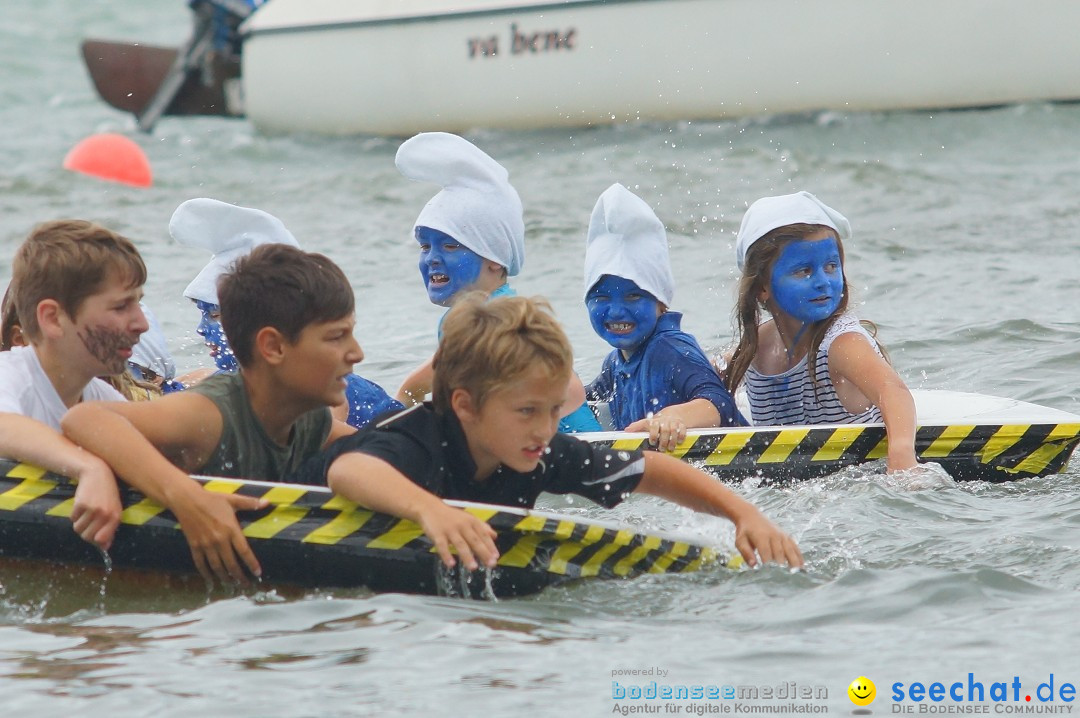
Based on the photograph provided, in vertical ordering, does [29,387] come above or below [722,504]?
above

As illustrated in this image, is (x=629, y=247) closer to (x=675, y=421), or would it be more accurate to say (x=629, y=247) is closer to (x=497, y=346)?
(x=675, y=421)

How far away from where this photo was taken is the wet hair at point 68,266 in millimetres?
4023

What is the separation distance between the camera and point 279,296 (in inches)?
150

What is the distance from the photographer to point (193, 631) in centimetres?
368

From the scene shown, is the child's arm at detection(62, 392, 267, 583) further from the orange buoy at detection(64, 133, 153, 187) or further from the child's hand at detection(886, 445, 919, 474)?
the orange buoy at detection(64, 133, 153, 187)

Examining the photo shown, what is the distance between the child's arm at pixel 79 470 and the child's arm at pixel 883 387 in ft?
8.36

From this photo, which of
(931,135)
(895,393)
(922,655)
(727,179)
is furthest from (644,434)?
(931,135)

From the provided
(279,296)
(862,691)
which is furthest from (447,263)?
(862,691)

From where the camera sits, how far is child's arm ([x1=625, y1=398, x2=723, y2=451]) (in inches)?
195

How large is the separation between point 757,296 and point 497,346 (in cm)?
211

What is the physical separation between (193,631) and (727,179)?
9.04 metres

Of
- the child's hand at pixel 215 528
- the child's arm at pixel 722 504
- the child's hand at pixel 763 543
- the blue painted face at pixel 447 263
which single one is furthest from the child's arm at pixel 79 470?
the blue painted face at pixel 447 263

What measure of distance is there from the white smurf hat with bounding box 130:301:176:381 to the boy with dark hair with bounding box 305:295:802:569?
6.39 ft

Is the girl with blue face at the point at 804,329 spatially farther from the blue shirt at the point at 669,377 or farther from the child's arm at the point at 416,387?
the child's arm at the point at 416,387
